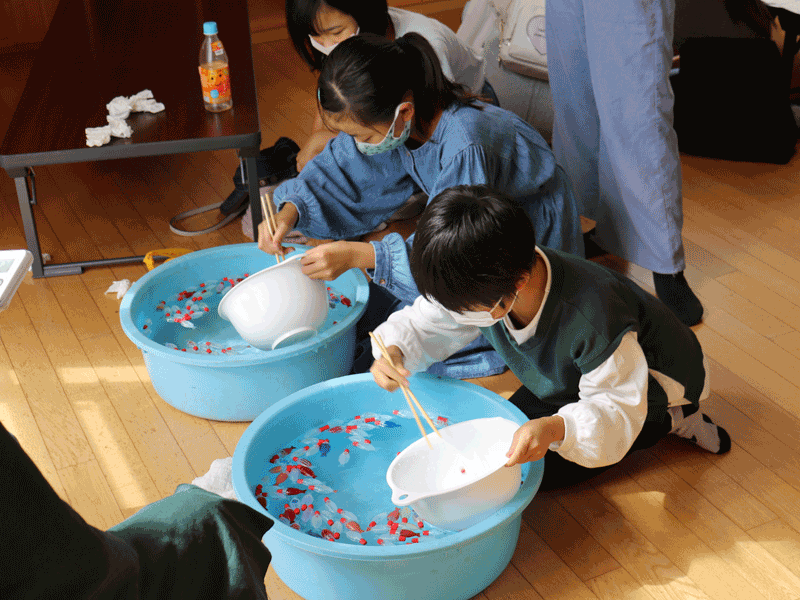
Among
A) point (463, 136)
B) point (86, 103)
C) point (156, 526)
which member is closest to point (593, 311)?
point (463, 136)

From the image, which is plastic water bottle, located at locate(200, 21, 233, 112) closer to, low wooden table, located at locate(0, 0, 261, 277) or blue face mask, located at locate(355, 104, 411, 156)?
low wooden table, located at locate(0, 0, 261, 277)

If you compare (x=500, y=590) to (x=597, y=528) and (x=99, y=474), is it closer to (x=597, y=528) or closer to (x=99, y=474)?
(x=597, y=528)

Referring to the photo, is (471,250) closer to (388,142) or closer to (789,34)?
(388,142)

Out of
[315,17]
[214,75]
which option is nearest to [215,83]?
[214,75]

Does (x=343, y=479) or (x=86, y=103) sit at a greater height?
(x=86, y=103)

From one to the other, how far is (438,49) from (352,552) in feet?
4.46

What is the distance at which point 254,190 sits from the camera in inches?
84.8

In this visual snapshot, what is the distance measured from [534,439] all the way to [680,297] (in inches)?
36.9

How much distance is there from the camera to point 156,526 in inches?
28.6

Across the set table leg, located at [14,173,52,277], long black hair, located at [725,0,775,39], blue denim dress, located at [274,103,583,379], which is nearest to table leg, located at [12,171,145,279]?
table leg, located at [14,173,52,277]

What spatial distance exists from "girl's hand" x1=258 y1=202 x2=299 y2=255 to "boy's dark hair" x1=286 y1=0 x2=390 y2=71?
33 centimetres

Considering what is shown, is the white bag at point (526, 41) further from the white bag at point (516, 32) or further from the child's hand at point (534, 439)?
the child's hand at point (534, 439)

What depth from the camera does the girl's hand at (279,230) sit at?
1821 millimetres

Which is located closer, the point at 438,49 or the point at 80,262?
the point at 438,49
